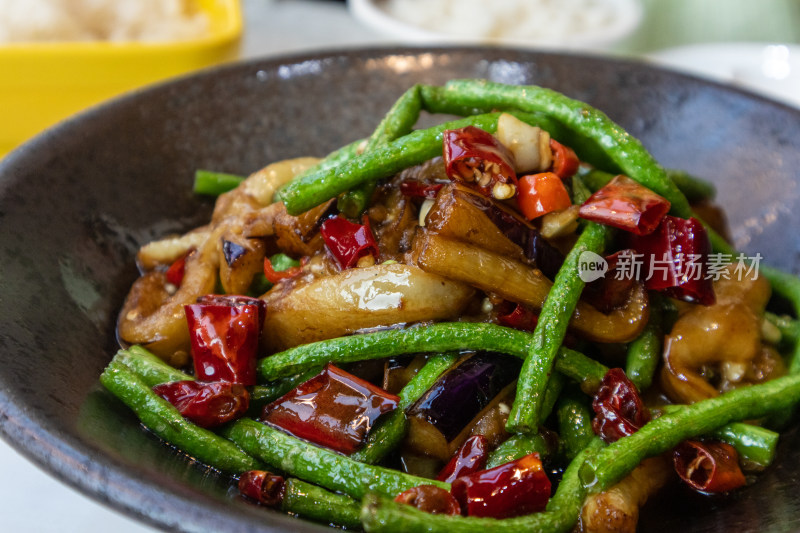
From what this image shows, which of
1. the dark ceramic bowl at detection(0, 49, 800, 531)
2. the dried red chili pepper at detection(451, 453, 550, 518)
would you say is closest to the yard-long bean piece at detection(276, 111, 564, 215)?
the dark ceramic bowl at detection(0, 49, 800, 531)

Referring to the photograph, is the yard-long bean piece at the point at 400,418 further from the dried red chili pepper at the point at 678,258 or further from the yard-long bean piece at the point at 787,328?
the yard-long bean piece at the point at 787,328

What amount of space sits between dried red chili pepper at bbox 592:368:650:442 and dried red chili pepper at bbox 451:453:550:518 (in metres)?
0.27

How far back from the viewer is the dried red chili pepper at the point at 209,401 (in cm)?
174

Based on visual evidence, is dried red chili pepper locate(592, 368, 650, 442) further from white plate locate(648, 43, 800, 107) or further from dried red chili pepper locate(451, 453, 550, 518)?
white plate locate(648, 43, 800, 107)

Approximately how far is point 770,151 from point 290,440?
2097mm

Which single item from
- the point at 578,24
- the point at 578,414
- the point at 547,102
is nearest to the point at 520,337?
the point at 578,414

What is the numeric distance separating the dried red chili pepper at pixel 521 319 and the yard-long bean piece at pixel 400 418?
0.15m

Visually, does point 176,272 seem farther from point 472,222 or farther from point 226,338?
point 472,222

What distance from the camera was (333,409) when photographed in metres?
1.73

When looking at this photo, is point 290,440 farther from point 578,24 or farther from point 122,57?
point 578,24

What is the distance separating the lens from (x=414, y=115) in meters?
2.18

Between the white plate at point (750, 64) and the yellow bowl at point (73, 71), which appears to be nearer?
the yellow bowl at point (73, 71)

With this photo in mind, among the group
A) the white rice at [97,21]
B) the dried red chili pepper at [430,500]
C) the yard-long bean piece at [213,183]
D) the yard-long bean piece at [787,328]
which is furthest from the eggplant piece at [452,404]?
the white rice at [97,21]

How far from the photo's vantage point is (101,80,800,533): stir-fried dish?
5.40ft
